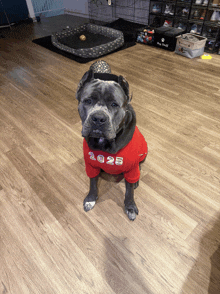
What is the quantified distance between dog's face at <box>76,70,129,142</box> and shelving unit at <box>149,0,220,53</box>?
3.83 m

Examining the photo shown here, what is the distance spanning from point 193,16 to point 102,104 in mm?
4267

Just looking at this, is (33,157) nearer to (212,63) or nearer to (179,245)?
(179,245)

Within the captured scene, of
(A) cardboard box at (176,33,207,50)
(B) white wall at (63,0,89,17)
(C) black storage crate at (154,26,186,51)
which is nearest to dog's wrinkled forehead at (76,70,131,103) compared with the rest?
(A) cardboard box at (176,33,207,50)

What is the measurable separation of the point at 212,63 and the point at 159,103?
5.88 feet

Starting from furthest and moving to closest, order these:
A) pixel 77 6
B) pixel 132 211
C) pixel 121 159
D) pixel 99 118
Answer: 1. pixel 77 6
2. pixel 132 211
3. pixel 121 159
4. pixel 99 118

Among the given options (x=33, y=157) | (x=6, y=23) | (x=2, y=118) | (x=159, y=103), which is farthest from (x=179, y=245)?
(x=6, y=23)

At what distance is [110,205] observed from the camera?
62.1 inches

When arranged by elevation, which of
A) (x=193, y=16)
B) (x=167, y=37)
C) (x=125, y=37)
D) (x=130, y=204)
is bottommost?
(x=125, y=37)

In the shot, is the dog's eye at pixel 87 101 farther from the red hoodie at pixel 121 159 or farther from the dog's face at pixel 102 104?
the red hoodie at pixel 121 159

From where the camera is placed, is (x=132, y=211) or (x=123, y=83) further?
(x=132, y=211)

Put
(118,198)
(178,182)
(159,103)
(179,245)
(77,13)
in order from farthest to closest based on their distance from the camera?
(77,13)
(159,103)
(178,182)
(118,198)
(179,245)

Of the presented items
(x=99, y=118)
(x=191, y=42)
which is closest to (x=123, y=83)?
(x=99, y=118)

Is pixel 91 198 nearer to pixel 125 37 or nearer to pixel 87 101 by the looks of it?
pixel 87 101

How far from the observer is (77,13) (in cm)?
721
